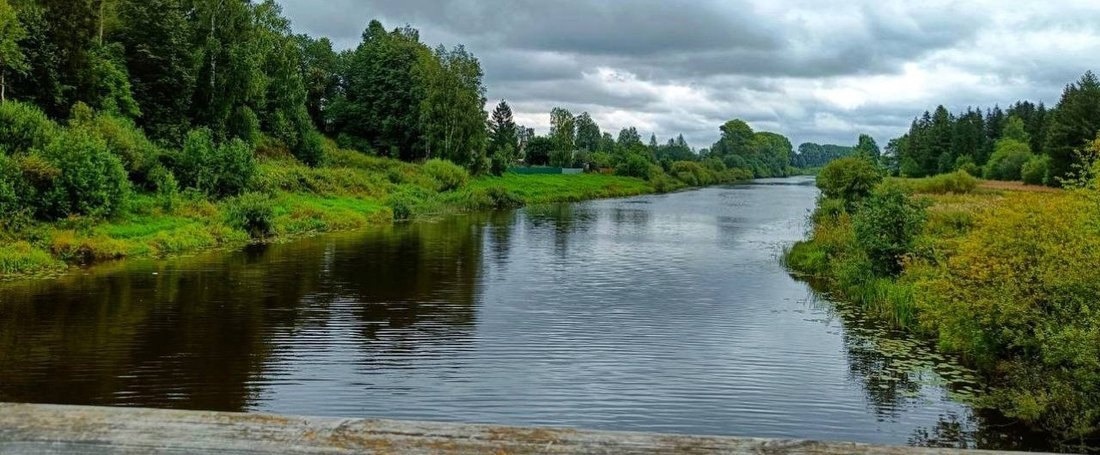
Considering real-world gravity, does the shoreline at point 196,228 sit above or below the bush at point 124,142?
below

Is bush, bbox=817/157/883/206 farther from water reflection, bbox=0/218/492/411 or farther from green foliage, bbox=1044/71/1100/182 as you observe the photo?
green foliage, bbox=1044/71/1100/182

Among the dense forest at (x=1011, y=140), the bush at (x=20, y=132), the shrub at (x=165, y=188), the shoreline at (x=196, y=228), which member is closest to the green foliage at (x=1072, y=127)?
the dense forest at (x=1011, y=140)

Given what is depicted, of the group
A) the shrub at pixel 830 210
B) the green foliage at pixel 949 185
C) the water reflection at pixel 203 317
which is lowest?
the water reflection at pixel 203 317

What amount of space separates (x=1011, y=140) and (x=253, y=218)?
100974mm

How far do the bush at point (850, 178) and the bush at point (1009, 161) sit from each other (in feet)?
177

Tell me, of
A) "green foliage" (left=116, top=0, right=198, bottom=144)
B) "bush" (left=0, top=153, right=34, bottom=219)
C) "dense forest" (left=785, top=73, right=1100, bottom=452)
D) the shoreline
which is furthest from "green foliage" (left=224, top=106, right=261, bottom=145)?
"dense forest" (left=785, top=73, right=1100, bottom=452)

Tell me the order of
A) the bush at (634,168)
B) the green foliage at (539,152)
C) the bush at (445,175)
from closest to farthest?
the bush at (445,175) → the bush at (634,168) → the green foliage at (539,152)

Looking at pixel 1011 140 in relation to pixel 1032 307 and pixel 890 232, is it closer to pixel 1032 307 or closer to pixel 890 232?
pixel 890 232

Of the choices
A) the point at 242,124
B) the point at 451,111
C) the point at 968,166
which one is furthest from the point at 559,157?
the point at 242,124

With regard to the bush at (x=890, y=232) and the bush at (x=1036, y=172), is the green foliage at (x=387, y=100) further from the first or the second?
the bush at (x=890, y=232)

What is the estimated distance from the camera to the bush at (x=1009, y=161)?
89.3 metres

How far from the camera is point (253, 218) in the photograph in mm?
38125

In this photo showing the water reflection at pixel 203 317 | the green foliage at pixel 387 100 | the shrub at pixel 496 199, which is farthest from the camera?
the green foliage at pixel 387 100

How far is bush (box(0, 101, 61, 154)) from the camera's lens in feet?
108
